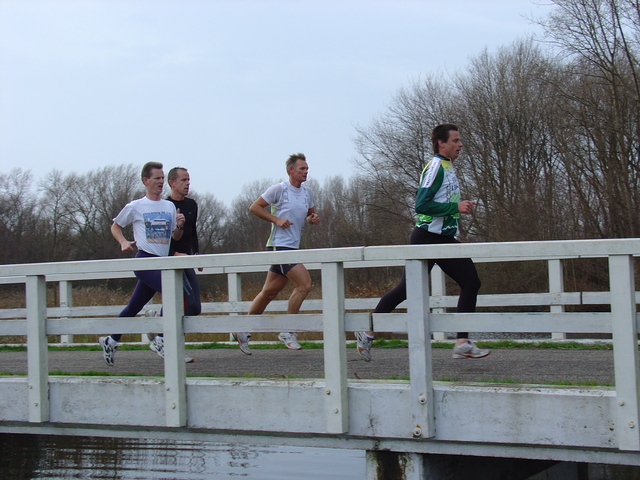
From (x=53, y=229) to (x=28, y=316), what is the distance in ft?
157

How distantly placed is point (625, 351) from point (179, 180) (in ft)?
15.6

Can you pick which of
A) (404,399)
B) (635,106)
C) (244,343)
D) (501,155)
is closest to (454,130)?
(404,399)

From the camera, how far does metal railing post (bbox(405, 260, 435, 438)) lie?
4266 millimetres

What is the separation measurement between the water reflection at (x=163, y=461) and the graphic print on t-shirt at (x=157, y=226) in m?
2.28

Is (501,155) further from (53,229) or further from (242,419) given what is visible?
(53,229)

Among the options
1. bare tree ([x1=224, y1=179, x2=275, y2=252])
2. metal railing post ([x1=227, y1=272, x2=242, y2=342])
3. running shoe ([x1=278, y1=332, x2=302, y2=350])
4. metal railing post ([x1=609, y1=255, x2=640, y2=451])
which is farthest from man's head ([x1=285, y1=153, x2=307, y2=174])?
bare tree ([x1=224, y1=179, x2=275, y2=252])

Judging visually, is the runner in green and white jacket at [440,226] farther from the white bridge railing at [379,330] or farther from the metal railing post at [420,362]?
the metal railing post at [420,362]

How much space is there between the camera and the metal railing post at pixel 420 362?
4.27 metres

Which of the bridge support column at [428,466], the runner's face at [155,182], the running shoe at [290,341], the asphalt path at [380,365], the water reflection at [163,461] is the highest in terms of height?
the runner's face at [155,182]

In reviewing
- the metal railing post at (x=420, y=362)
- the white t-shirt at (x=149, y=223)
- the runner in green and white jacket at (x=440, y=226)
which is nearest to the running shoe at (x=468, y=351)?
the runner in green and white jacket at (x=440, y=226)

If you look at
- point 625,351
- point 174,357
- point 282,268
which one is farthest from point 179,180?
point 625,351

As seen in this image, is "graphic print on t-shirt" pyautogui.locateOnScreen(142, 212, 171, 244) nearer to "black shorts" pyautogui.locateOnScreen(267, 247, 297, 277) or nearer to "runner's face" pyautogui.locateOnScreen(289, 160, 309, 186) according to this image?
"black shorts" pyautogui.locateOnScreen(267, 247, 297, 277)

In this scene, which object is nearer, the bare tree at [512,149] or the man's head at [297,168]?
the man's head at [297,168]

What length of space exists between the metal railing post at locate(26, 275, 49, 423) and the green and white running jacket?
274cm
